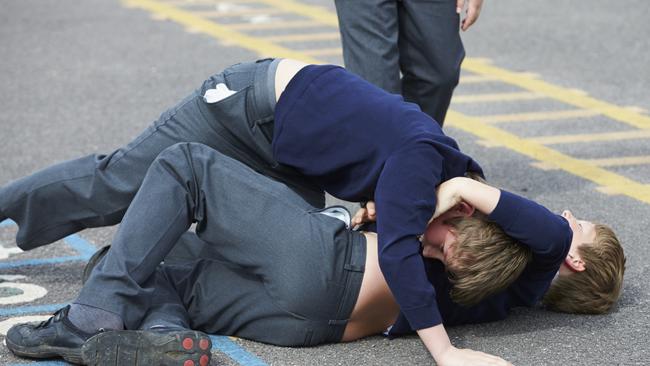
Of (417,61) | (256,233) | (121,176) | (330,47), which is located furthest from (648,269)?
(330,47)

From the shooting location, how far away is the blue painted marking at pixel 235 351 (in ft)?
12.8

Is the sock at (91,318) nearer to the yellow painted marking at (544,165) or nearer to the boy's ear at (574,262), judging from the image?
the boy's ear at (574,262)

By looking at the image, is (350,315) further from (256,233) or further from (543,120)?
(543,120)

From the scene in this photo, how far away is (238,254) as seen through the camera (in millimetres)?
3893

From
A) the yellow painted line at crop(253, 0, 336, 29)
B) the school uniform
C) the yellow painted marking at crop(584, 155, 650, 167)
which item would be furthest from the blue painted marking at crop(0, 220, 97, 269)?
the yellow painted line at crop(253, 0, 336, 29)

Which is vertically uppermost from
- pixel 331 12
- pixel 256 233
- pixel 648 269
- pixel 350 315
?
pixel 256 233

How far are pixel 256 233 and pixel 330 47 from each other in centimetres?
560

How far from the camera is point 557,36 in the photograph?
9492mm

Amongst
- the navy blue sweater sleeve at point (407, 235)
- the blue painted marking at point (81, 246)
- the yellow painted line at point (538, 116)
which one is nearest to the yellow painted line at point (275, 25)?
the yellow painted line at point (538, 116)

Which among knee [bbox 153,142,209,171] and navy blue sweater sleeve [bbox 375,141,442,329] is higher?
knee [bbox 153,142,209,171]

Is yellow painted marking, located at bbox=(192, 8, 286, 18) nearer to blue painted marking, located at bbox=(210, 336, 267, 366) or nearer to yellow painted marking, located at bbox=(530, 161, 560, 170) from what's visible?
yellow painted marking, located at bbox=(530, 161, 560, 170)

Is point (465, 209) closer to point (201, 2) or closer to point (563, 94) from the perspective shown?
point (563, 94)

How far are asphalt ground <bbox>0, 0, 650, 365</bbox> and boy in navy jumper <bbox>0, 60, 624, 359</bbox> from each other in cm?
A: 35

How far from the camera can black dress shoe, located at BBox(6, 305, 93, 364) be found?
147 inches
